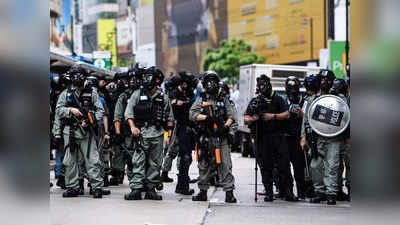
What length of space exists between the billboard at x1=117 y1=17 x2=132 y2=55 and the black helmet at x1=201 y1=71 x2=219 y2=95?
125660 mm

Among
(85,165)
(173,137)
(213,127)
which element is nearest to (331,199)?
(213,127)

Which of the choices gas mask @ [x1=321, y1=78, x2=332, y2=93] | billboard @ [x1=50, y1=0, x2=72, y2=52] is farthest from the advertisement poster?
billboard @ [x1=50, y1=0, x2=72, y2=52]

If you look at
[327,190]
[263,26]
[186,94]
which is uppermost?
[263,26]

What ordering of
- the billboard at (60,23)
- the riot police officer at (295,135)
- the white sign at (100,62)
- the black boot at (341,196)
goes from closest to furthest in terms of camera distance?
the black boot at (341,196), the riot police officer at (295,135), the white sign at (100,62), the billboard at (60,23)

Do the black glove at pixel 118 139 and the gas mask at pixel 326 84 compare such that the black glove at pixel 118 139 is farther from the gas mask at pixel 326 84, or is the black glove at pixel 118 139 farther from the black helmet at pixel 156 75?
the gas mask at pixel 326 84

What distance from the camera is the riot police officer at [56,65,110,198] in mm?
10312

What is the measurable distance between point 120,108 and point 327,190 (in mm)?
3763

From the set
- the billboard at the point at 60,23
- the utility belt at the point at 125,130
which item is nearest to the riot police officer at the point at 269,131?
the utility belt at the point at 125,130

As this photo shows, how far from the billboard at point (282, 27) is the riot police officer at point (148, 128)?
212 ft

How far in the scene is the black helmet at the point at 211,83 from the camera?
9945 mm

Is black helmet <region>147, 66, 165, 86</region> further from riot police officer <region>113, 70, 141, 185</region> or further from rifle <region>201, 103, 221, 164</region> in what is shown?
rifle <region>201, 103, 221, 164</region>

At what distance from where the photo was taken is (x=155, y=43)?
409 feet
